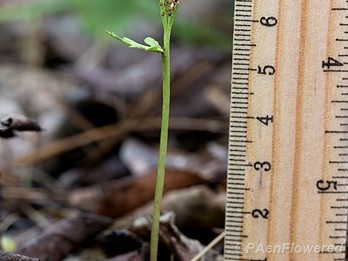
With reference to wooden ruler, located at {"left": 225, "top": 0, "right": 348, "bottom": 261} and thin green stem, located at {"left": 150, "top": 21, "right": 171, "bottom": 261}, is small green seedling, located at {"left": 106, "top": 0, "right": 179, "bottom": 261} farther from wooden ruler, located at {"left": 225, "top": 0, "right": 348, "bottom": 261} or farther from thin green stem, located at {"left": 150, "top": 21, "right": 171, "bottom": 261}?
wooden ruler, located at {"left": 225, "top": 0, "right": 348, "bottom": 261}

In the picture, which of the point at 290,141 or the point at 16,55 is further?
Result: the point at 16,55

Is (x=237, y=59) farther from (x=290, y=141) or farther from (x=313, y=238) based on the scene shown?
(x=313, y=238)

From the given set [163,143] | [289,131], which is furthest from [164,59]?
[289,131]

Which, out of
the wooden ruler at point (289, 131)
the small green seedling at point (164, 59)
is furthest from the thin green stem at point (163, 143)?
the wooden ruler at point (289, 131)

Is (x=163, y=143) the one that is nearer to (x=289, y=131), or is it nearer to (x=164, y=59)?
(x=164, y=59)

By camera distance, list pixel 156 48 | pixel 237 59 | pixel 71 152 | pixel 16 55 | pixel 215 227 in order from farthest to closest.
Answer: pixel 16 55, pixel 71 152, pixel 215 227, pixel 237 59, pixel 156 48

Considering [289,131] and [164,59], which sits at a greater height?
[164,59]

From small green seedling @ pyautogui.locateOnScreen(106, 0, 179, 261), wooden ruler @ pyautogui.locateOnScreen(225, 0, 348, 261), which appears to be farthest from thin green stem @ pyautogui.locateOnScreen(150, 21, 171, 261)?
wooden ruler @ pyautogui.locateOnScreen(225, 0, 348, 261)

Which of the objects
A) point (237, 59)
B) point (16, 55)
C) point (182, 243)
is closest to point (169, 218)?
point (182, 243)
